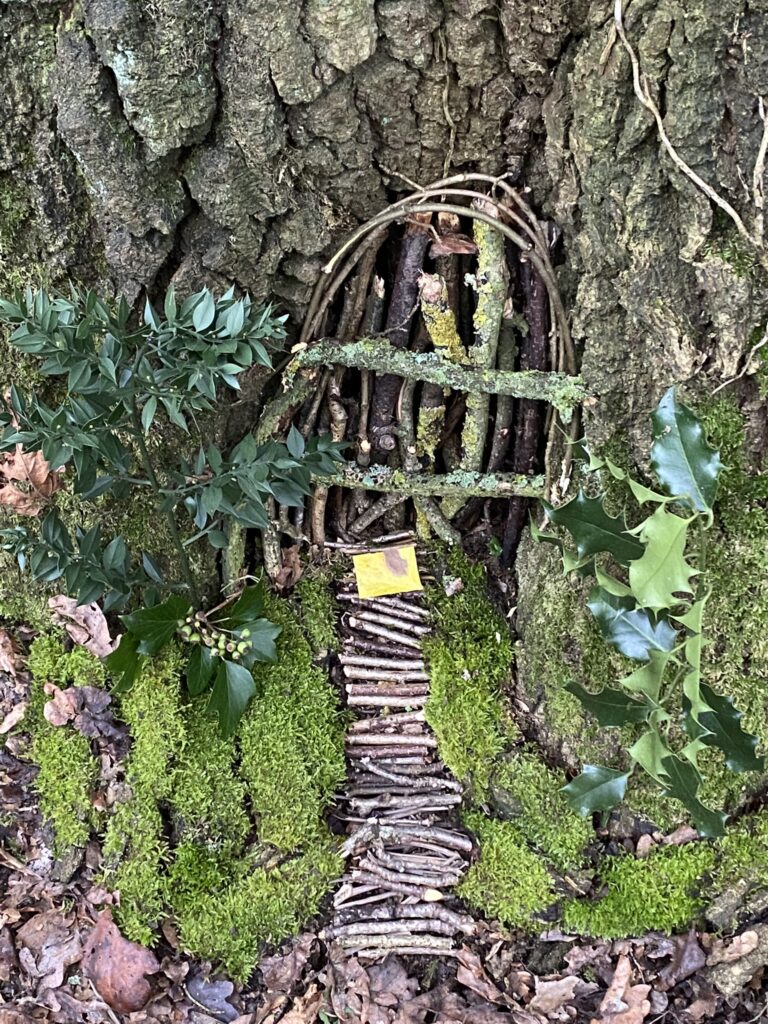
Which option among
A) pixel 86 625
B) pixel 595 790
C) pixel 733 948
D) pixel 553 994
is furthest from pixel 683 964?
pixel 86 625

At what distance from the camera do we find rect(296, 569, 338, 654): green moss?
7.95 feet

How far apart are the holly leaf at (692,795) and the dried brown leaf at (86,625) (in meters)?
1.58

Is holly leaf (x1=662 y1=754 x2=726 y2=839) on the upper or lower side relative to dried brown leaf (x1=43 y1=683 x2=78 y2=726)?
upper

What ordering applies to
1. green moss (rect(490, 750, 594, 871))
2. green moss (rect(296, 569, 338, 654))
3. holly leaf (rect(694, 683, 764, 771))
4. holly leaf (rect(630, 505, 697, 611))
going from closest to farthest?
holly leaf (rect(630, 505, 697, 611)) < holly leaf (rect(694, 683, 764, 771)) < green moss (rect(490, 750, 594, 871)) < green moss (rect(296, 569, 338, 654))

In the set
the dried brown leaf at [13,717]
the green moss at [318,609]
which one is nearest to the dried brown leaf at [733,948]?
the green moss at [318,609]

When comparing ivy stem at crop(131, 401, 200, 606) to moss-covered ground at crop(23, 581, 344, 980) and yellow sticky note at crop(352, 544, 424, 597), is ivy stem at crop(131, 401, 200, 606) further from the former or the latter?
yellow sticky note at crop(352, 544, 424, 597)

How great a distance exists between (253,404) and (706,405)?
1.27 m

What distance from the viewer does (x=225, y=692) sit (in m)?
2.12

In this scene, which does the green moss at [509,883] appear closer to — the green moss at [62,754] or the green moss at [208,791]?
the green moss at [208,791]

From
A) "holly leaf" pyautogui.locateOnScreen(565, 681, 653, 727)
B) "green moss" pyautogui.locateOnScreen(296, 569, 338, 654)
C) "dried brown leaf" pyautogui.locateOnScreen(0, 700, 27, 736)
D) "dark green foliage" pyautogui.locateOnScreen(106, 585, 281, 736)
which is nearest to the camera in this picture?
"holly leaf" pyautogui.locateOnScreen(565, 681, 653, 727)

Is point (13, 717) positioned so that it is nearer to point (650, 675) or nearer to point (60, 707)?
point (60, 707)

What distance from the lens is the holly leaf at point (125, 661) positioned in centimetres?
201

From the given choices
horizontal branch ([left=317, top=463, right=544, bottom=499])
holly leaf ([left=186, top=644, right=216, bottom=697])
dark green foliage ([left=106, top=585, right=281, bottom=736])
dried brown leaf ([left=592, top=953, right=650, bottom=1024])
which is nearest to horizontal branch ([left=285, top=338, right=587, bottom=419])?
horizontal branch ([left=317, top=463, right=544, bottom=499])

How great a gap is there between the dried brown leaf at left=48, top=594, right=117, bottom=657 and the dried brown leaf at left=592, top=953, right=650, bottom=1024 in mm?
1655
